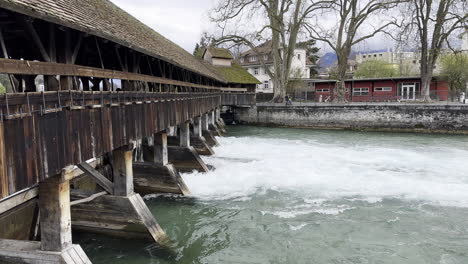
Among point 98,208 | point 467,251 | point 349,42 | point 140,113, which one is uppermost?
point 349,42

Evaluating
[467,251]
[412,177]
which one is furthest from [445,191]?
[467,251]

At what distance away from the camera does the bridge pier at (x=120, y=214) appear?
18.9 feet

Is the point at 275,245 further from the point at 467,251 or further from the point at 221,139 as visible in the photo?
the point at 221,139

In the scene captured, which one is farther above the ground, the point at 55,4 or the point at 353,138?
the point at 55,4

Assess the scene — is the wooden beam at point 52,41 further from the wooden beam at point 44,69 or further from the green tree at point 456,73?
the green tree at point 456,73

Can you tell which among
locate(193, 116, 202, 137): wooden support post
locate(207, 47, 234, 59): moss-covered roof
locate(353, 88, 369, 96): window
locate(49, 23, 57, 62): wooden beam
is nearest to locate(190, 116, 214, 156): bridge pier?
locate(193, 116, 202, 137): wooden support post

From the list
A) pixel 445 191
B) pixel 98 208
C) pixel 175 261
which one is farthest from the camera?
pixel 445 191

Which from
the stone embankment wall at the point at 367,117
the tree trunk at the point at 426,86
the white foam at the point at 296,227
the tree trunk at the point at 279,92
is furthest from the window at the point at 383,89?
the white foam at the point at 296,227

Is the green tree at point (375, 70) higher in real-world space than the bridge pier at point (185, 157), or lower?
higher

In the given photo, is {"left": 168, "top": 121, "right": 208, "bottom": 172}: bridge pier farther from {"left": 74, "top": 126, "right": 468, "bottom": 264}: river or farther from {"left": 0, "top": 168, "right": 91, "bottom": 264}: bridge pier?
{"left": 0, "top": 168, "right": 91, "bottom": 264}: bridge pier

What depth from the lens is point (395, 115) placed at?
22953mm

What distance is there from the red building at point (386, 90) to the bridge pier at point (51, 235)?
2815 cm

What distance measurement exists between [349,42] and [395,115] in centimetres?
705

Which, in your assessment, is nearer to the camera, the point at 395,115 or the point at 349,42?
the point at 395,115
